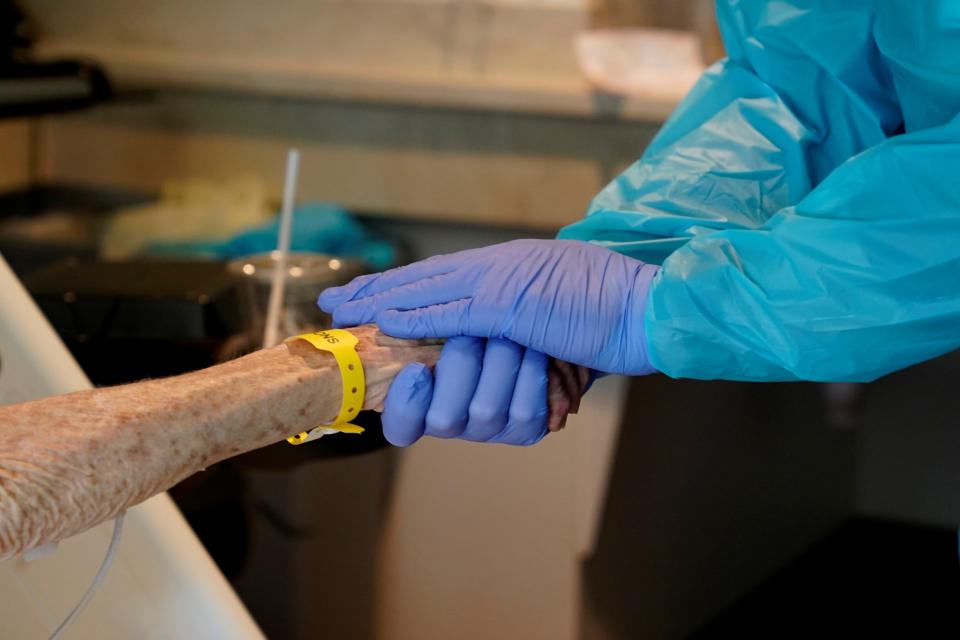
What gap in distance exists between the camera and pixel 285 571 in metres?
1.77

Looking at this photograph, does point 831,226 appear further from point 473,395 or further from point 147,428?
point 147,428

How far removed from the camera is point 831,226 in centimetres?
84

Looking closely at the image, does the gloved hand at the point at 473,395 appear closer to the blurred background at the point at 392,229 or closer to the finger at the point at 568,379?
the finger at the point at 568,379

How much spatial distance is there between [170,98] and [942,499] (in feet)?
7.49

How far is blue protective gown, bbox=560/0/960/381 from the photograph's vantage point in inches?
32.8

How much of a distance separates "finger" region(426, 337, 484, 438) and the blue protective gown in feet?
0.54

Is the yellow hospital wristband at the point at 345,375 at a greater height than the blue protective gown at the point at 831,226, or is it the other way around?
the blue protective gown at the point at 831,226

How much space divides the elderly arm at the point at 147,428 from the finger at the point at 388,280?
54 mm

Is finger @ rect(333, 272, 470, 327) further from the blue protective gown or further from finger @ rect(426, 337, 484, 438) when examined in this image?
the blue protective gown

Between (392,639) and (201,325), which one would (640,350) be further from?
(392,639)

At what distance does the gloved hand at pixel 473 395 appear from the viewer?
35.2 inches

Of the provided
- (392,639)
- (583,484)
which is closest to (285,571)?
(392,639)

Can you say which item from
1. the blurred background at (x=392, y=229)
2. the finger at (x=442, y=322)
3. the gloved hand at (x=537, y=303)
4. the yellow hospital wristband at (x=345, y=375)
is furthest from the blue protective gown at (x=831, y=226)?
the blurred background at (x=392, y=229)

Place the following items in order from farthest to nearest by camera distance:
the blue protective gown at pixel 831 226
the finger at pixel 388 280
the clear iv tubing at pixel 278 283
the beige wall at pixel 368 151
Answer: the beige wall at pixel 368 151 < the clear iv tubing at pixel 278 283 < the finger at pixel 388 280 < the blue protective gown at pixel 831 226
